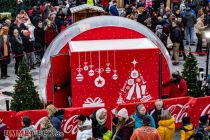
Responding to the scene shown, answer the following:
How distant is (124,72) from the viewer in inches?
520

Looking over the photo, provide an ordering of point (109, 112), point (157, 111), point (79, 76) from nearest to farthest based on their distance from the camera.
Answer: point (157, 111)
point (109, 112)
point (79, 76)

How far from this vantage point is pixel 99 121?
11211mm

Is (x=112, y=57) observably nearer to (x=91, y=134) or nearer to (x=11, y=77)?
(x=91, y=134)

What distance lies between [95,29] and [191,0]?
1579 centimetres

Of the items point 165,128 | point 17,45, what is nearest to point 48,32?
point 17,45

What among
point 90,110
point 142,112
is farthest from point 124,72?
point 142,112

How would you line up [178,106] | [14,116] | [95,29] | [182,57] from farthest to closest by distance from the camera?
[182,57], [95,29], [178,106], [14,116]

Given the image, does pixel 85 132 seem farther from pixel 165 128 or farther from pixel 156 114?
pixel 156 114

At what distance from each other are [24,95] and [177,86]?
3.85 metres

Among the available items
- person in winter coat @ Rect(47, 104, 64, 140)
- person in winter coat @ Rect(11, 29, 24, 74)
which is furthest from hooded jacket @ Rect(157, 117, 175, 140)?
person in winter coat @ Rect(11, 29, 24, 74)

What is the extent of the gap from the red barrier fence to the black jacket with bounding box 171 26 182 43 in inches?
272

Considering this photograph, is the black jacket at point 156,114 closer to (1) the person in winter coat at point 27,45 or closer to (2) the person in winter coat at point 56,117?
(2) the person in winter coat at point 56,117

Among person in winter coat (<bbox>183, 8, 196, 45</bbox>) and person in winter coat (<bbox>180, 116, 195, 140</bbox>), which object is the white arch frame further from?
person in winter coat (<bbox>183, 8, 196, 45</bbox>)

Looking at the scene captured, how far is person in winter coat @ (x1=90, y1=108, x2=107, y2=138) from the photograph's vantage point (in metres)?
11.2
